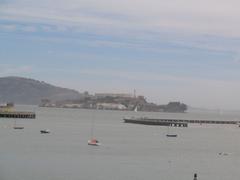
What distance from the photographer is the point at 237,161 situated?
209 feet

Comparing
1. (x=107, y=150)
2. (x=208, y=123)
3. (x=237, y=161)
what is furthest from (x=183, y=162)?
(x=208, y=123)

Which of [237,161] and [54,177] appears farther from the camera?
[237,161]

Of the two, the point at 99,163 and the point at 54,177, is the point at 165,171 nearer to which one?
the point at 99,163

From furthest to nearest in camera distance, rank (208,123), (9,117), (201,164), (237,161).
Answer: (208,123)
(9,117)
(237,161)
(201,164)

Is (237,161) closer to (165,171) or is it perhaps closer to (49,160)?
(165,171)

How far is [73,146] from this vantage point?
239 feet

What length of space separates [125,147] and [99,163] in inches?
876

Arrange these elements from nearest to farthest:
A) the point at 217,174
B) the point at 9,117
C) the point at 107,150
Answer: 1. the point at 217,174
2. the point at 107,150
3. the point at 9,117

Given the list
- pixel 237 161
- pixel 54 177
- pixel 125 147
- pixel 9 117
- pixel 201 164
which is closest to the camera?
pixel 54 177

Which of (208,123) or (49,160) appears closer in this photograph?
(49,160)

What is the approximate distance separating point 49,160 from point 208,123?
465 ft

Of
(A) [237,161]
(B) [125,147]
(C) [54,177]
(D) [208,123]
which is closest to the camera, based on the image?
(C) [54,177]

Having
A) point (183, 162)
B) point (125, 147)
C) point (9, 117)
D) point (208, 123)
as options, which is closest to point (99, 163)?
point (183, 162)

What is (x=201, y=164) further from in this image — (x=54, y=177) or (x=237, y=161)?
(x=54, y=177)
